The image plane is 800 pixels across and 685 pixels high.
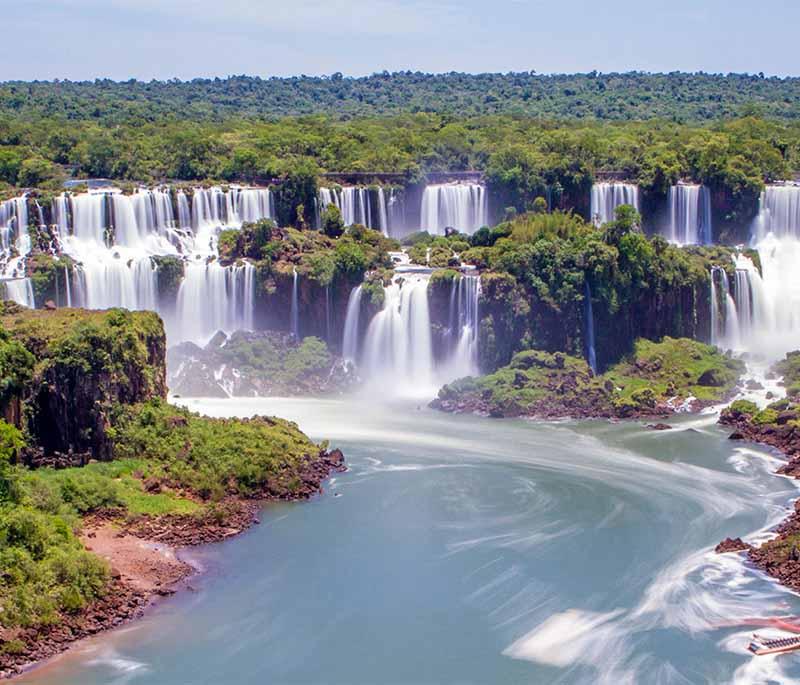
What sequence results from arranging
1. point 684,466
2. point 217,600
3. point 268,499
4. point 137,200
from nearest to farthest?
point 217,600, point 268,499, point 684,466, point 137,200

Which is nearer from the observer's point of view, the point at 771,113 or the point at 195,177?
the point at 195,177

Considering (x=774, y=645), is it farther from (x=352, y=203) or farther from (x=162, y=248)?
(x=352, y=203)

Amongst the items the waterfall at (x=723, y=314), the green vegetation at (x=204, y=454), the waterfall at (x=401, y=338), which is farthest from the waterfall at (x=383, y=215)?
the green vegetation at (x=204, y=454)

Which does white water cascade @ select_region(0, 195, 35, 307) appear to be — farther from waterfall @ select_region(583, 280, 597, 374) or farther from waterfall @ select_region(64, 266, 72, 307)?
waterfall @ select_region(583, 280, 597, 374)

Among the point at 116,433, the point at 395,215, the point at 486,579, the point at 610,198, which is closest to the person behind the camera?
the point at 486,579

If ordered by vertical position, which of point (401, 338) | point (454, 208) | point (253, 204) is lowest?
point (401, 338)

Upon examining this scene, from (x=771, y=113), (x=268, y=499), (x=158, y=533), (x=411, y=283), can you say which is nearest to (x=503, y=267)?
(x=411, y=283)

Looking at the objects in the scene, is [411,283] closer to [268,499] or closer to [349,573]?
[268,499]

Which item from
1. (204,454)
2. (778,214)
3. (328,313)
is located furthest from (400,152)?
(204,454)
